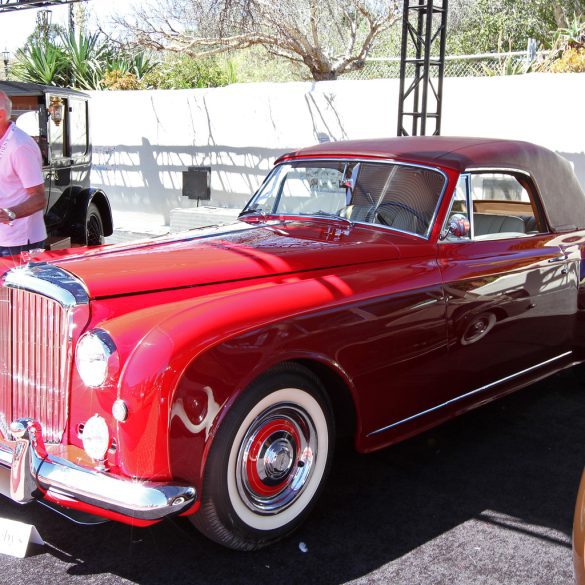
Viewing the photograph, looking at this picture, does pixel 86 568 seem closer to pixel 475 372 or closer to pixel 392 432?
pixel 392 432

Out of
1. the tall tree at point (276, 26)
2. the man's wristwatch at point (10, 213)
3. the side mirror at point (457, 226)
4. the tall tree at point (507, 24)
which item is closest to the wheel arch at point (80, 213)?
the man's wristwatch at point (10, 213)

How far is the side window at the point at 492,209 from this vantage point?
378 cm

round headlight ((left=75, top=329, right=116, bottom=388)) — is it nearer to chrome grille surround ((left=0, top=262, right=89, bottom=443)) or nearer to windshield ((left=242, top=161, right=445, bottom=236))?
chrome grille surround ((left=0, top=262, right=89, bottom=443))

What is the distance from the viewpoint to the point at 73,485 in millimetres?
2602

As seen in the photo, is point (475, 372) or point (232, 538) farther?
point (475, 372)

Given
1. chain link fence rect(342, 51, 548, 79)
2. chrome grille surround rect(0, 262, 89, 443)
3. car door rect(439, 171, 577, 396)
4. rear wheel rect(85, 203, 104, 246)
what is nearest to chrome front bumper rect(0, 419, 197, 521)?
chrome grille surround rect(0, 262, 89, 443)

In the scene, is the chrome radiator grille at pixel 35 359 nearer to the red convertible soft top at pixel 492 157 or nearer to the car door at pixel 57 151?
the red convertible soft top at pixel 492 157

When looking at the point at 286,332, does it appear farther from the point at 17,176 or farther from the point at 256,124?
the point at 256,124

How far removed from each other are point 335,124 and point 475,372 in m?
7.88

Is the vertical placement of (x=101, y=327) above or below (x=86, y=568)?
above

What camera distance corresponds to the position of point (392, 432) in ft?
11.2

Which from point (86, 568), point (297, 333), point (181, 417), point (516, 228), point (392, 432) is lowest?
point (86, 568)

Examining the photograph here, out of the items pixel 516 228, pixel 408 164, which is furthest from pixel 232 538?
pixel 516 228

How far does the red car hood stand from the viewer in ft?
10.1
